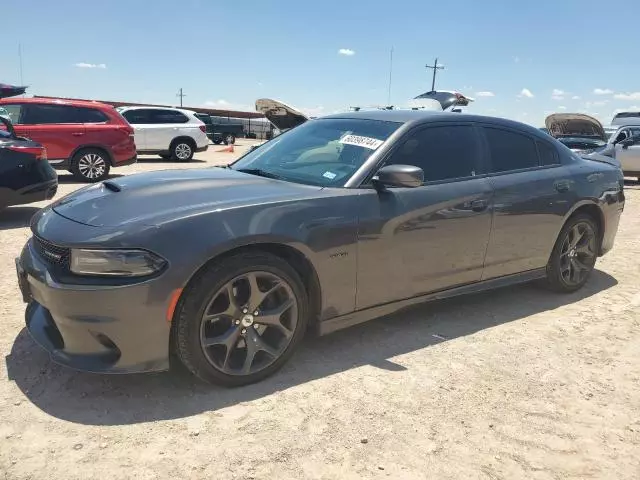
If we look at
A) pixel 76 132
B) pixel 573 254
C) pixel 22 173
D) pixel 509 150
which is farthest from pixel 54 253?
pixel 76 132

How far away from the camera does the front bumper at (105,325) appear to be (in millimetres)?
2555

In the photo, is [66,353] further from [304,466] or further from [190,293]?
[304,466]

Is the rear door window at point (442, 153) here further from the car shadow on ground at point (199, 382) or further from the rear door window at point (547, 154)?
the car shadow on ground at point (199, 382)

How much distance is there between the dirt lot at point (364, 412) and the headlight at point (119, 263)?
2.32ft

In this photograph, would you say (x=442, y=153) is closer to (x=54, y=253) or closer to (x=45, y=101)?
(x=54, y=253)

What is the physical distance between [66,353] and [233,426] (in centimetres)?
92

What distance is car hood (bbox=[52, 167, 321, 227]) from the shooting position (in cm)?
278

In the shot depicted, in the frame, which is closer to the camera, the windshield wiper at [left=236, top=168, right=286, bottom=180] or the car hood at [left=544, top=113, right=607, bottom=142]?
the windshield wiper at [left=236, top=168, right=286, bottom=180]

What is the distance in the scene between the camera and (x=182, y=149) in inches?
648

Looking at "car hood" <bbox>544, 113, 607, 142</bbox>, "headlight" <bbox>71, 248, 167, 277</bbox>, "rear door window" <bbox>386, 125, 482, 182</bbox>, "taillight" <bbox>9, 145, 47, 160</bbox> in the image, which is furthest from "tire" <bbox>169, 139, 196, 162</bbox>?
"headlight" <bbox>71, 248, 167, 277</bbox>

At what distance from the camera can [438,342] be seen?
12.1 ft

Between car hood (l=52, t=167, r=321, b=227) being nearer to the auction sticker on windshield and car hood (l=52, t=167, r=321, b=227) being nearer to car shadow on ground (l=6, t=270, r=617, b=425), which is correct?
the auction sticker on windshield

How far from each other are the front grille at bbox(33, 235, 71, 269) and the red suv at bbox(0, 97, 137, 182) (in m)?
8.58

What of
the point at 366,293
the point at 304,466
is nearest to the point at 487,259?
the point at 366,293
